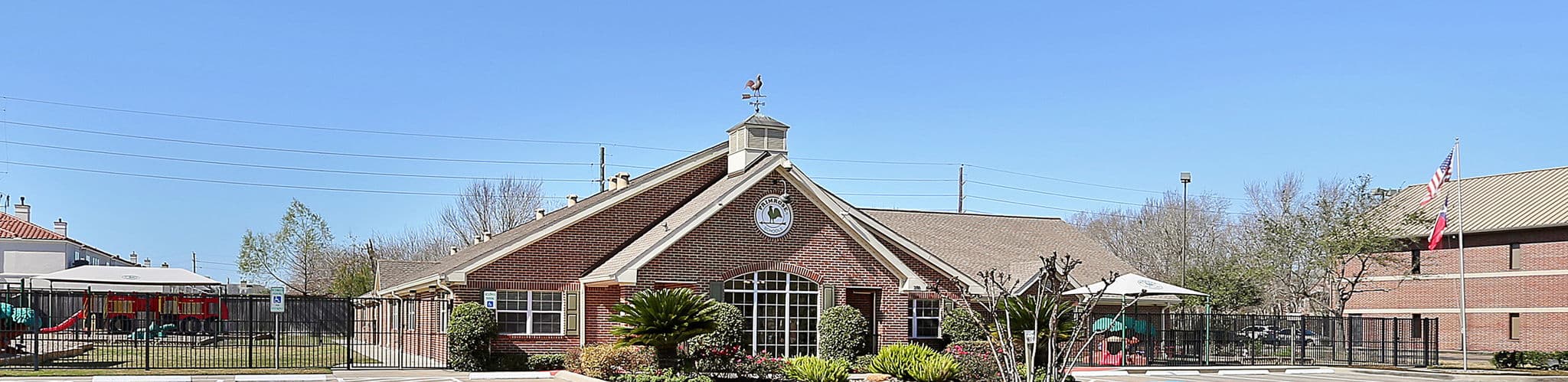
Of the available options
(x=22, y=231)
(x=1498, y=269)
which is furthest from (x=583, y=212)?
(x=22, y=231)

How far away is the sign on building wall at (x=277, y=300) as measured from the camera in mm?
25516

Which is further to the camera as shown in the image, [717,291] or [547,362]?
[717,291]

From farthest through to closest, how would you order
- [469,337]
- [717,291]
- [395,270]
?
[395,270]
[717,291]
[469,337]

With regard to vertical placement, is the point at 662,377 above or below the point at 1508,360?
above

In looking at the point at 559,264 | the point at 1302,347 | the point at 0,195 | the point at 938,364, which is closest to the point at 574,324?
the point at 559,264

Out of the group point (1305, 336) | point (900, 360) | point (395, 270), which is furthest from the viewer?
point (395, 270)

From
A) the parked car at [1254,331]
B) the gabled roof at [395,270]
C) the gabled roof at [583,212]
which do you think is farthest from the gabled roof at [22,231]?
the parked car at [1254,331]

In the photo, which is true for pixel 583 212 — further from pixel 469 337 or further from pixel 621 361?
pixel 621 361

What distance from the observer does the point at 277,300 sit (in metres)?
25.6

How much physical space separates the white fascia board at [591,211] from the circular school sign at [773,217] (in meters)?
2.81

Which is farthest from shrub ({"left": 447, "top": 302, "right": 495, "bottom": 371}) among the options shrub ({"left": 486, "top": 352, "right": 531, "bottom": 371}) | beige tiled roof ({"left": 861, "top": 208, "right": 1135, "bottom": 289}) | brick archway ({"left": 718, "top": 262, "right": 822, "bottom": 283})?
beige tiled roof ({"left": 861, "top": 208, "right": 1135, "bottom": 289})

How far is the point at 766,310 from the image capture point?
96.3 feet

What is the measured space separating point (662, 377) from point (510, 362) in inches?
237

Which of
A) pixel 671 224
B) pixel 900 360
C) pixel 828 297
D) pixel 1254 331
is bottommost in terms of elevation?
pixel 1254 331
